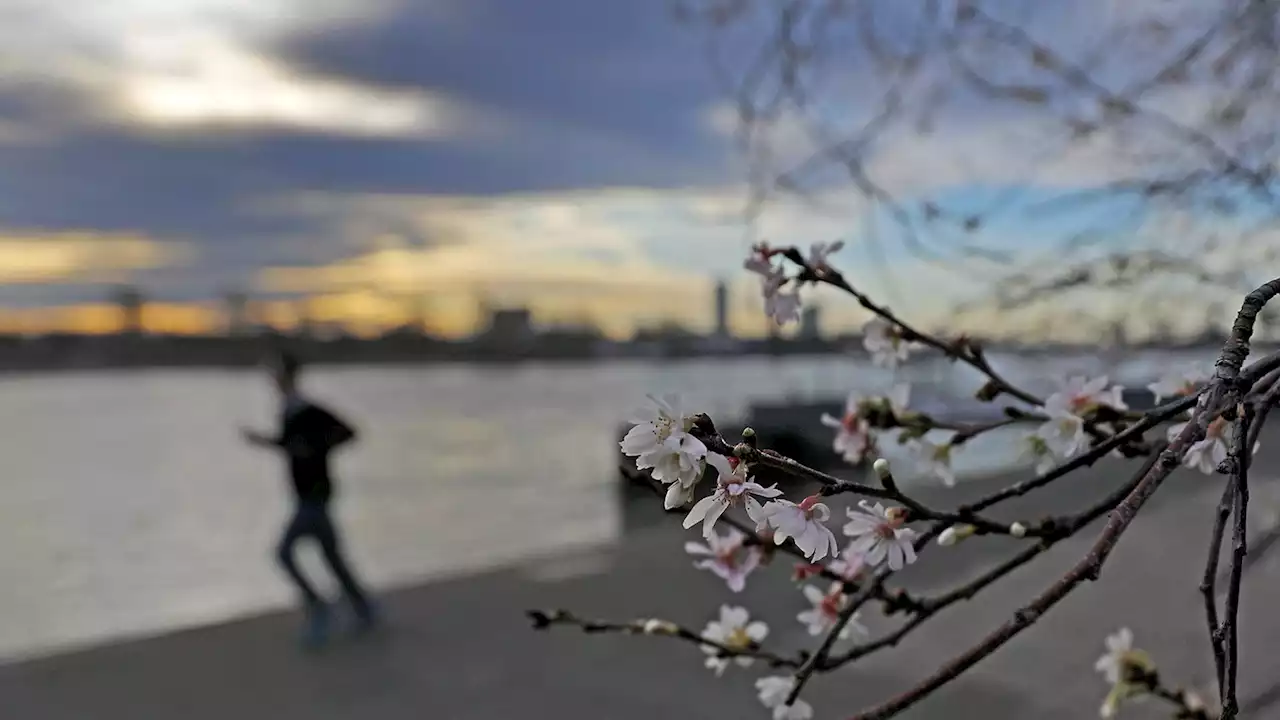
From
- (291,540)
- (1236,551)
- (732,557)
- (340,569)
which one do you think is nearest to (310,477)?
(291,540)

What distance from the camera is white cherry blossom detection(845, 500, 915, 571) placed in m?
1.13

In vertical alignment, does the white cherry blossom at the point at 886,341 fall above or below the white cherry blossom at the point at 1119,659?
above

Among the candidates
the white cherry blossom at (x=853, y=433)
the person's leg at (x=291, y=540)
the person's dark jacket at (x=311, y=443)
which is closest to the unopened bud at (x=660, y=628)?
the white cherry blossom at (x=853, y=433)

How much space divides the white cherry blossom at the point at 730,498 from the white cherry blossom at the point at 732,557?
2.63 feet

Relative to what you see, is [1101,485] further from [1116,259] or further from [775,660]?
[775,660]

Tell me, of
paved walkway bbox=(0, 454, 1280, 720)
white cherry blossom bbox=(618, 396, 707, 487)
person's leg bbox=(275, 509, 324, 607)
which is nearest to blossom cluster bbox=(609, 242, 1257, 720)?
white cherry blossom bbox=(618, 396, 707, 487)

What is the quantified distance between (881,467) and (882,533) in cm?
15

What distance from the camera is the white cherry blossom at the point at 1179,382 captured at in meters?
1.57

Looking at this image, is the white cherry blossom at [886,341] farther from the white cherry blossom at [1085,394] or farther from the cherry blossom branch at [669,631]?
the cherry blossom branch at [669,631]

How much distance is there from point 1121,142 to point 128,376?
319ft

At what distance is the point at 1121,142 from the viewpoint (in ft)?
7.45

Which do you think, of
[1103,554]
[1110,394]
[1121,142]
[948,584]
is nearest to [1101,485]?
[948,584]

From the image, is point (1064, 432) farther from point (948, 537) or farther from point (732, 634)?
point (732, 634)

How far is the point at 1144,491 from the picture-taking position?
2.84 feet
